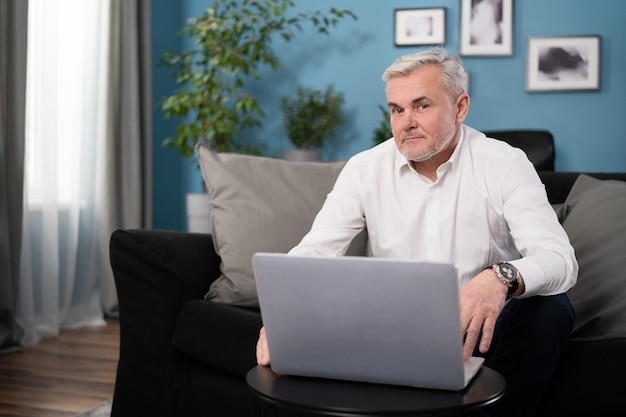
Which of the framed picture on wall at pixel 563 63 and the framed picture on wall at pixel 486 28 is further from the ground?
the framed picture on wall at pixel 486 28

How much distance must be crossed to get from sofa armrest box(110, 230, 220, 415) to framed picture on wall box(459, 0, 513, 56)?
302cm

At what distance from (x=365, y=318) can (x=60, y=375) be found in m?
2.25

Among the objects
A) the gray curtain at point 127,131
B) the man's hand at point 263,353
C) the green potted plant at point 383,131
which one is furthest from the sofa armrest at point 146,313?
the green potted plant at point 383,131

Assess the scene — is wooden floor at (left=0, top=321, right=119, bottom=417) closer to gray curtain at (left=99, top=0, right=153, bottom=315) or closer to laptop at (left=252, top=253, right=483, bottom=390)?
gray curtain at (left=99, top=0, right=153, bottom=315)

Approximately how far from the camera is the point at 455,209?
1.83m

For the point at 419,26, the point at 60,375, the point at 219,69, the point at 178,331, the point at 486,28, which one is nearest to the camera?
the point at 178,331

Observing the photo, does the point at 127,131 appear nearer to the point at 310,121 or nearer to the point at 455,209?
the point at 310,121

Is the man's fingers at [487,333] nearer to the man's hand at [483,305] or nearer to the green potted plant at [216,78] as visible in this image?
the man's hand at [483,305]

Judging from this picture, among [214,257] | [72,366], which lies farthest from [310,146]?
[214,257]

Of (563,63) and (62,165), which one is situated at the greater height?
(563,63)

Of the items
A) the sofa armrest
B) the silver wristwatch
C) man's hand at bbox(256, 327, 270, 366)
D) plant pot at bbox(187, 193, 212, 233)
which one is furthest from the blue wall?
man's hand at bbox(256, 327, 270, 366)

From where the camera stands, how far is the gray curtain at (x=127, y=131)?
431cm

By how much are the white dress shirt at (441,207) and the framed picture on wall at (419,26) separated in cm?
301

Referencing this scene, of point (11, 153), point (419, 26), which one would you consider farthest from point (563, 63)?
point (11, 153)
